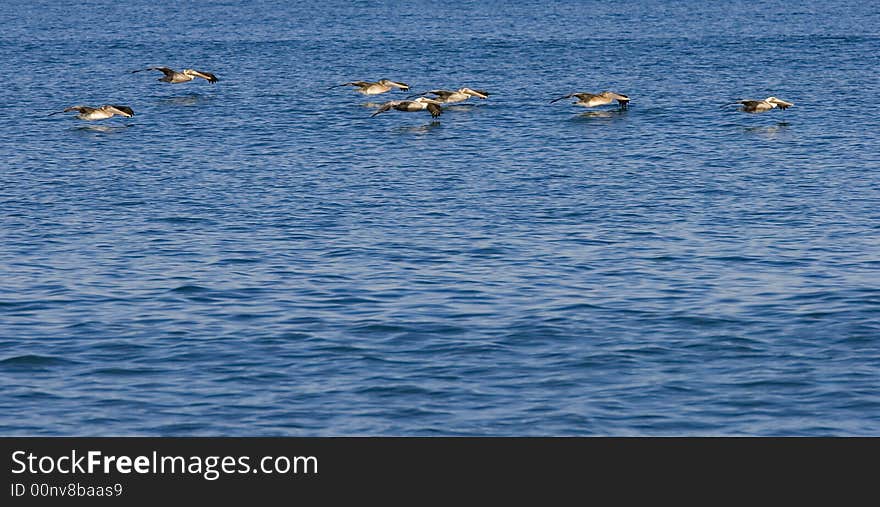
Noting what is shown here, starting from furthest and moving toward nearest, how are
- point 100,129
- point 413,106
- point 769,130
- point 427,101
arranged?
point 427,101
point 413,106
point 100,129
point 769,130

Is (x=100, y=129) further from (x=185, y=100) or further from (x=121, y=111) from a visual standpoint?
(x=185, y=100)

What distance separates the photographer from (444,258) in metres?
43.8

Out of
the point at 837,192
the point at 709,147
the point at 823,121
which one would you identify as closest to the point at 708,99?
the point at 823,121

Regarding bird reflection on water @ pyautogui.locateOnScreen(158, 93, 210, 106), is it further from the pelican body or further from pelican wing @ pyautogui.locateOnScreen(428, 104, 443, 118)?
pelican wing @ pyautogui.locateOnScreen(428, 104, 443, 118)

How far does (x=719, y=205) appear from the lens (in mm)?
51625

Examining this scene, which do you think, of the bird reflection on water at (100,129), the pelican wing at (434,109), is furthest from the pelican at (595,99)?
the bird reflection on water at (100,129)

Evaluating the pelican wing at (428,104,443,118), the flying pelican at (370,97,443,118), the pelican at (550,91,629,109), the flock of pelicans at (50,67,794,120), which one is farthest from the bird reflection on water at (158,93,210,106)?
the pelican at (550,91,629,109)

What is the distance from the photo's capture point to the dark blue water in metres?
31.0

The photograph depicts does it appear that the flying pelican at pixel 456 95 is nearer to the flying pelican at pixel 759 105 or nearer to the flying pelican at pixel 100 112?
the flying pelican at pixel 759 105

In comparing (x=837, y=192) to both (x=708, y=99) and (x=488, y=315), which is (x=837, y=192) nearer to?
(x=488, y=315)

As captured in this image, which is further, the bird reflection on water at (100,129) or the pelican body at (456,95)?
the pelican body at (456,95)

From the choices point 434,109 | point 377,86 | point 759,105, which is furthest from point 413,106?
point 759,105

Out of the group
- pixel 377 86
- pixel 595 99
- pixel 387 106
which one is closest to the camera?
pixel 387 106

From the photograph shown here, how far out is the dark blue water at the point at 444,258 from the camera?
102 ft
